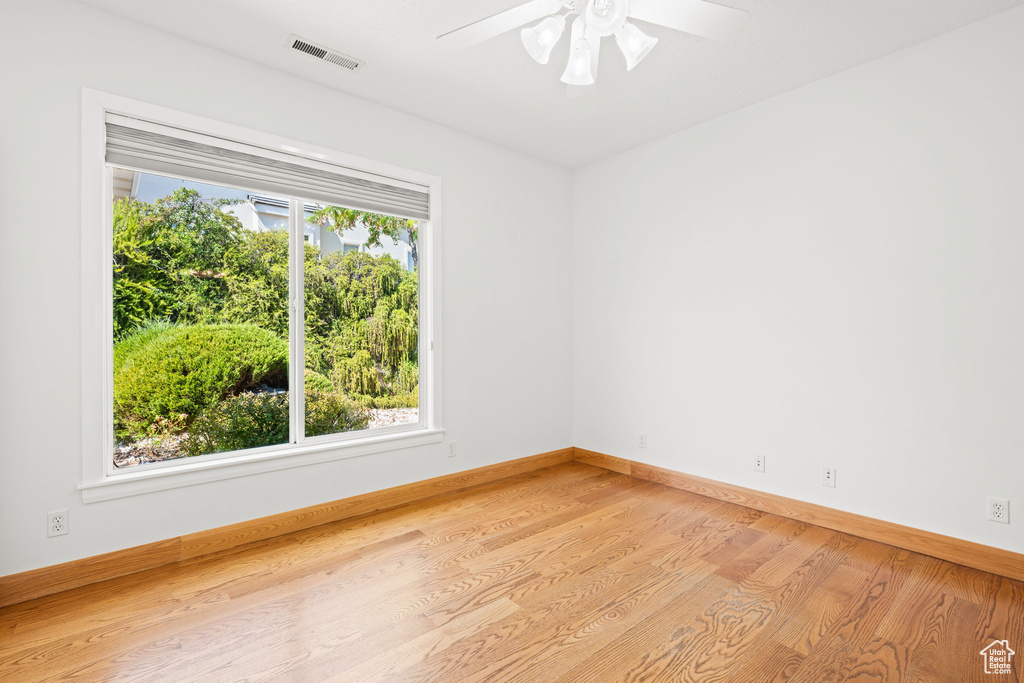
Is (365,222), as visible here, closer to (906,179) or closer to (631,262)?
(631,262)

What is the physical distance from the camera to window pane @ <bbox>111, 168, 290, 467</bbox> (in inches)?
94.8

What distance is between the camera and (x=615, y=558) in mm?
2418

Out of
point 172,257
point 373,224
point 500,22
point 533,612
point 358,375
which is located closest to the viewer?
point 500,22

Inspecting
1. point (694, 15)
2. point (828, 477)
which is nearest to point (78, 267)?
point (694, 15)

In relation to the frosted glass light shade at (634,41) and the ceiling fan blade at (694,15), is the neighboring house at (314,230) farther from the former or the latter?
the ceiling fan blade at (694,15)

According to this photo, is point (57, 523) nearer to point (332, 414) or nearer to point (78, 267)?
point (78, 267)

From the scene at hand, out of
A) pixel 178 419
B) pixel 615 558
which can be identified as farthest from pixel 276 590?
pixel 615 558

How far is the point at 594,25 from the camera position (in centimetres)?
174

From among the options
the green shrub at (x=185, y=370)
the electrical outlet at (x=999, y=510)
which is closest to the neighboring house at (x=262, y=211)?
the green shrub at (x=185, y=370)

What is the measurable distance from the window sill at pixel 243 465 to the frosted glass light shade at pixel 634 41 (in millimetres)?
2547

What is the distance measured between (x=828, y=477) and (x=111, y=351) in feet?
12.9

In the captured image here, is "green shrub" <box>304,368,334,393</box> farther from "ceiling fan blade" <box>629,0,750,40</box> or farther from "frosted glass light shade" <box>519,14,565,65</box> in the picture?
"ceiling fan blade" <box>629,0,750,40</box>

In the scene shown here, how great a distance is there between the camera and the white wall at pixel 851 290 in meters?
2.30

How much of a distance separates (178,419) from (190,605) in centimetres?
97
